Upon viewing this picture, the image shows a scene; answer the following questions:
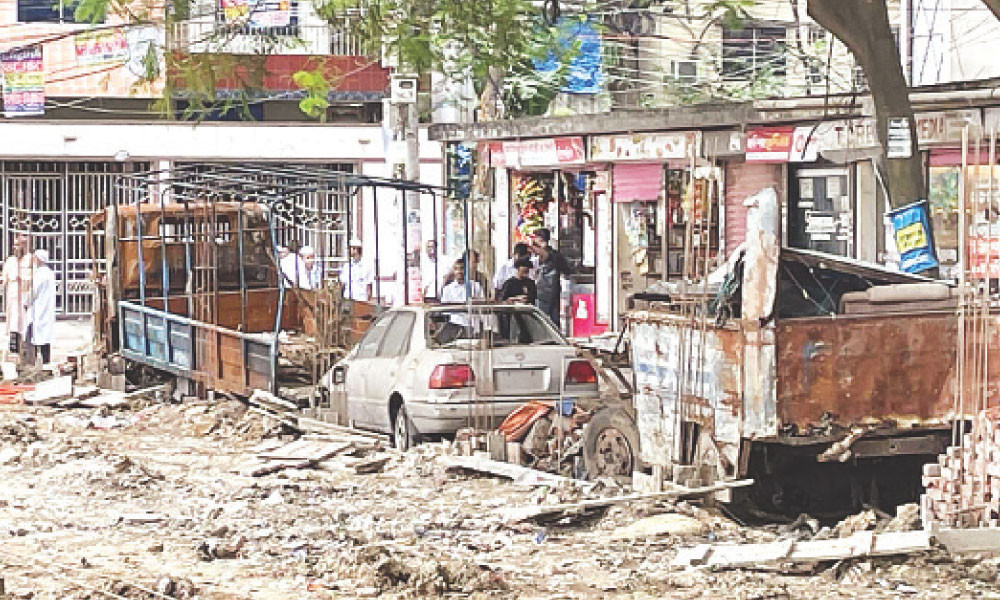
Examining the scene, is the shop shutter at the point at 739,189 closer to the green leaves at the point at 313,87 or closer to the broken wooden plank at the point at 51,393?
the broken wooden plank at the point at 51,393

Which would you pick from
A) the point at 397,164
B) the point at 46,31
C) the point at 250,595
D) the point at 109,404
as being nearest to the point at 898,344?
the point at 250,595

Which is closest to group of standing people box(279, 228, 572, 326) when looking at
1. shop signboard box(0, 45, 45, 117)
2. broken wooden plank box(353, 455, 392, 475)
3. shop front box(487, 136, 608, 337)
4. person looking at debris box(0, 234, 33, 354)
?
→ shop front box(487, 136, 608, 337)


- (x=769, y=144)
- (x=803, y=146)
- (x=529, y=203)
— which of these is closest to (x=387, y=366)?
(x=803, y=146)

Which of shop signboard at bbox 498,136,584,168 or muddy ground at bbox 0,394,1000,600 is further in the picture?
shop signboard at bbox 498,136,584,168

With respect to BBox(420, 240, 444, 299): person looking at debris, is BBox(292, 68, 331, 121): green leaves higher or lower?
higher

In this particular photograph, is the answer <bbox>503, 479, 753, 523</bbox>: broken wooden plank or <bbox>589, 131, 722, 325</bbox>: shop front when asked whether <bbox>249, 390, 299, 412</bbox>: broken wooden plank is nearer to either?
<bbox>503, 479, 753, 523</bbox>: broken wooden plank

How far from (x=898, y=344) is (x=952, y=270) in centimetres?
799

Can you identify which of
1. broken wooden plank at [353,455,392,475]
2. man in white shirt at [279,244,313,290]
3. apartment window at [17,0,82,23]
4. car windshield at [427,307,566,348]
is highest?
apartment window at [17,0,82,23]

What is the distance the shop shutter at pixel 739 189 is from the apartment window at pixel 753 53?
13.0 feet

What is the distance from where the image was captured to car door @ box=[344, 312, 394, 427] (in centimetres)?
1603

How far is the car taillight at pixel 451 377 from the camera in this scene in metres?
14.9

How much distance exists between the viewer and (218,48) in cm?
1304

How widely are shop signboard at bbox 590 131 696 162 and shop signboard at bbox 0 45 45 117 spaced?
11.8 m

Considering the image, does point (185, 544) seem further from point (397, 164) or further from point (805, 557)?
point (397, 164)
